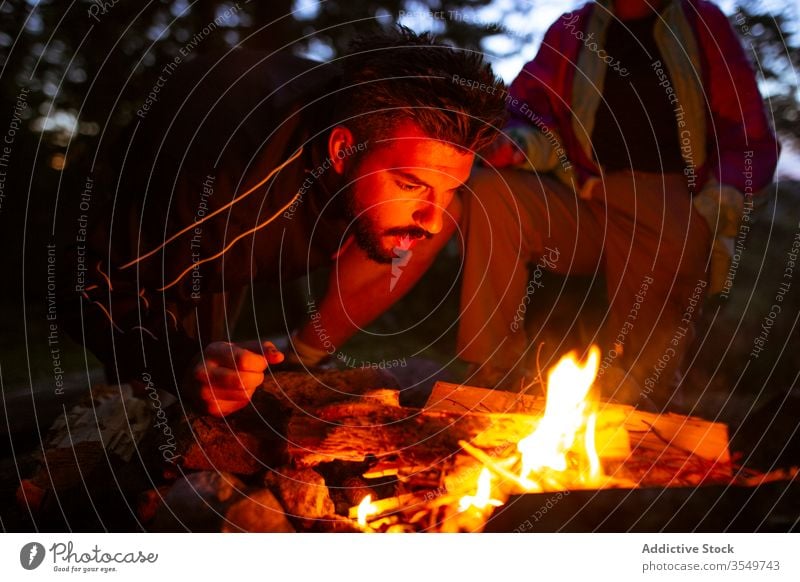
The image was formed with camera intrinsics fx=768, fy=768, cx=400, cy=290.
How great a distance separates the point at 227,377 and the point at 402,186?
973 millimetres

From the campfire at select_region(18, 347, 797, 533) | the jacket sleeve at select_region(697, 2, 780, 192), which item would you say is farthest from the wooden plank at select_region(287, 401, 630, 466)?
the jacket sleeve at select_region(697, 2, 780, 192)

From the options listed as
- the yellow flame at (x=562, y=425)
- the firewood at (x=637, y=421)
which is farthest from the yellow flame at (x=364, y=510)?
the yellow flame at (x=562, y=425)

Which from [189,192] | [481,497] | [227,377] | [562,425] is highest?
[189,192]

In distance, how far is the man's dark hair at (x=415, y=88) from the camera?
9.27 feet

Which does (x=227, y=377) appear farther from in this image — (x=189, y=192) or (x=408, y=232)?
(x=408, y=232)

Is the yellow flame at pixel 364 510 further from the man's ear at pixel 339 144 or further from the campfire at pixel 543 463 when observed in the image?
the man's ear at pixel 339 144

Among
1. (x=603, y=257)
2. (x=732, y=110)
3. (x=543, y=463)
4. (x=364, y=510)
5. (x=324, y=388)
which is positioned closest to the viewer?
(x=364, y=510)

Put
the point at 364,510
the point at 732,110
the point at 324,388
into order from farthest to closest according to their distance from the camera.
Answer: the point at 732,110 → the point at 324,388 → the point at 364,510

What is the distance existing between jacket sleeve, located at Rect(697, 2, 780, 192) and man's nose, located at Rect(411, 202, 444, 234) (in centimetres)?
113

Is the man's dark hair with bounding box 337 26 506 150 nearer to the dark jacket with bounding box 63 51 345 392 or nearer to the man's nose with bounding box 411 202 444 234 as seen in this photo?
the dark jacket with bounding box 63 51 345 392

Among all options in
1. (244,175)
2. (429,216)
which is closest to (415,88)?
(429,216)

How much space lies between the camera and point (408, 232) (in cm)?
305
